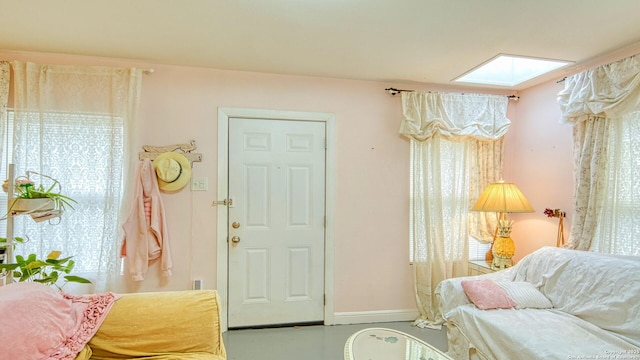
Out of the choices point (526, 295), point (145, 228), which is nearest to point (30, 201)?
point (145, 228)

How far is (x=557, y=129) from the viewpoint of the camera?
2.96 meters

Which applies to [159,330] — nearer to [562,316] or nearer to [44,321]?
[44,321]

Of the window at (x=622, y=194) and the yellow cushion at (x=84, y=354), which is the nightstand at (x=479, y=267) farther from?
the yellow cushion at (x=84, y=354)

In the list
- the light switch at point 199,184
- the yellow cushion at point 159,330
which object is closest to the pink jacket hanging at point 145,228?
the light switch at point 199,184

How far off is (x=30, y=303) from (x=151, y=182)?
132cm

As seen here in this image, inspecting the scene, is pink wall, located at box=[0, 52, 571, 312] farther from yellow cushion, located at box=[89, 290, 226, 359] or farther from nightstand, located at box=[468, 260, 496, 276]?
yellow cushion, located at box=[89, 290, 226, 359]

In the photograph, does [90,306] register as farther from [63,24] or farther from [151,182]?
[63,24]

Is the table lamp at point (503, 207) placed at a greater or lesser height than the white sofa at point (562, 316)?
greater

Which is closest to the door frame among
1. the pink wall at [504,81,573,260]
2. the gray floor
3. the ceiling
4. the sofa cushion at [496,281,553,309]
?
the gray floor

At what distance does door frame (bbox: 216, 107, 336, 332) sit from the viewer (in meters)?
2.91

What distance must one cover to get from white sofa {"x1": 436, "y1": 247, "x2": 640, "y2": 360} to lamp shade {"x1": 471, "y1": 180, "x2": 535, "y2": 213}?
41 cm

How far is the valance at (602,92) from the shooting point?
2289 millimetres

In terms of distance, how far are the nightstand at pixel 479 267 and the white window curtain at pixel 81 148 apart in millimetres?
3038

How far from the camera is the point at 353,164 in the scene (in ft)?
10.4
